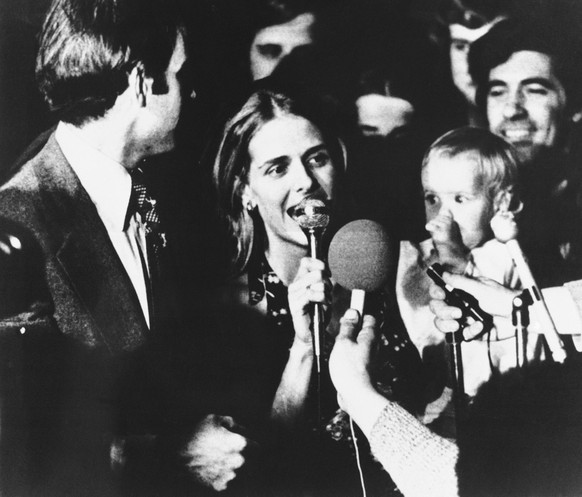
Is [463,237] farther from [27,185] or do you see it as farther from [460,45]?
[27,185]

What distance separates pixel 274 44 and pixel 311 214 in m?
0.65

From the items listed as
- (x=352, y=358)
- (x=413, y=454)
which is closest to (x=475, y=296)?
(x=352, y=358)

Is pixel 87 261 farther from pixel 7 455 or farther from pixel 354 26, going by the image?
pixel 354 26

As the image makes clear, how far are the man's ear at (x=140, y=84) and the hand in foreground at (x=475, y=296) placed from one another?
4.14 feet

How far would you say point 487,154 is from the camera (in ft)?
8.54

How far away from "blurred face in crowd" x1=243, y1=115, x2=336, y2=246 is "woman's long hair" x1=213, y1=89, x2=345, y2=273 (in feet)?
0.09

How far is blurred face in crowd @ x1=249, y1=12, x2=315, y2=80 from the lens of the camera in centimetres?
256

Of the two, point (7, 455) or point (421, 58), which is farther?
point (421, 58)

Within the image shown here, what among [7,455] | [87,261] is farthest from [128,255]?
[7,455]

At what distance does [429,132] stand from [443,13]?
46cm

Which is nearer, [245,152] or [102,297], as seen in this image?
[102,297]

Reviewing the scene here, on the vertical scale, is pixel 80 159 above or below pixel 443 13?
below

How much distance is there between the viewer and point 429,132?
102 inches

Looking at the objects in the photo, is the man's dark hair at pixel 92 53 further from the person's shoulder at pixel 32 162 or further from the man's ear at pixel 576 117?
the man's ear at pixel 576 117
